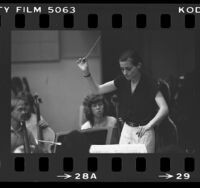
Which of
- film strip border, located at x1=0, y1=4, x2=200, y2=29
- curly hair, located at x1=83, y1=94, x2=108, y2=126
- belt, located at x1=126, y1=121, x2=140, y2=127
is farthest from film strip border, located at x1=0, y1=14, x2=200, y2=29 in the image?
belt, located at x1=126, y1=121, x2=140, y2=127

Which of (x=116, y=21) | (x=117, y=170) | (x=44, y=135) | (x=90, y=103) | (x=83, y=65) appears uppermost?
(x=116, y=21)

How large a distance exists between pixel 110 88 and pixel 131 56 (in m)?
0.33

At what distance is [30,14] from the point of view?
745 centimetres

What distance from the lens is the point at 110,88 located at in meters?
7.46

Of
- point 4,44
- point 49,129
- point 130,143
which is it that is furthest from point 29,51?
point 130,143

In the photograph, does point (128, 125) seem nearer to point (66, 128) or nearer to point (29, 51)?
point (66, 128)

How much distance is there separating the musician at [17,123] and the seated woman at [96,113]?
527 millimetres

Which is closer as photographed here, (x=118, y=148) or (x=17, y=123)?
(x=118, y=148)

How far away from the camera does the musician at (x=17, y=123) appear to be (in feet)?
24.6

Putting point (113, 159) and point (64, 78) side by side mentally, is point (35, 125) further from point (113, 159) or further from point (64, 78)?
point (113, 159)

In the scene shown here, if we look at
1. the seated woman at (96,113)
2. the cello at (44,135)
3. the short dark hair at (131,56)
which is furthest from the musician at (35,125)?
the short dark hair at (131,56)

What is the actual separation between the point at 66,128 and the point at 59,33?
0.83m

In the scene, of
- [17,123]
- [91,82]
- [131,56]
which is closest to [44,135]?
[17,123]

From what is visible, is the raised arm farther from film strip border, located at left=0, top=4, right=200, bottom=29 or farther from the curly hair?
film strip border, located at left=0, top=4, right=200, bottom=29
